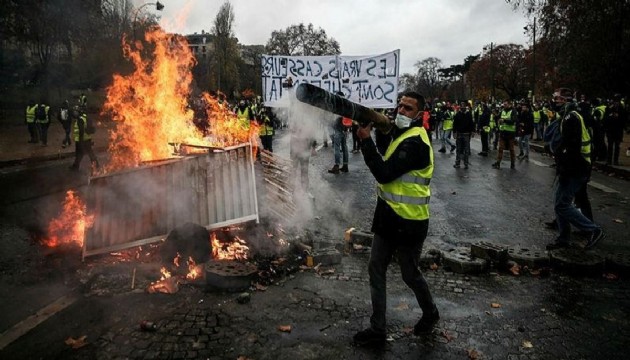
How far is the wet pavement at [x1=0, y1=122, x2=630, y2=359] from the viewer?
374cm

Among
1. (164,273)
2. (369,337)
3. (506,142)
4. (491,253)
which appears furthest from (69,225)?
(506,142)

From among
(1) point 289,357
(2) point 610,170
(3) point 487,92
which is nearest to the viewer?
(1) point 289,357

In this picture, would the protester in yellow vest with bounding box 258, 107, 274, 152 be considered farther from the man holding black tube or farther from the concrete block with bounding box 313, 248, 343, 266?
the man holding black tube

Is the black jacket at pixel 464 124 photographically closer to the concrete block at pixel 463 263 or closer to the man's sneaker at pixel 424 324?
the concrete block at pixel 463 263

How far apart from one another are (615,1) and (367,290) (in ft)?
72.1

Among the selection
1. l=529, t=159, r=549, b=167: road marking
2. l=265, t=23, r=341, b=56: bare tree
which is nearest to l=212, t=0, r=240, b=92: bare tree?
l=265, t=23, r=341, b=56: bare tree

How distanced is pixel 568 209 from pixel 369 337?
4.05m

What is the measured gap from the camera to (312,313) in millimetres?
4375

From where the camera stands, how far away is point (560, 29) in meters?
22.5

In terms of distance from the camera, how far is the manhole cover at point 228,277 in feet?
15.5

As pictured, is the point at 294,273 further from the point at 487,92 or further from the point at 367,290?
the point at 487,92

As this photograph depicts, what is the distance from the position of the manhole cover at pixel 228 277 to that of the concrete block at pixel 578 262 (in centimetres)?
391

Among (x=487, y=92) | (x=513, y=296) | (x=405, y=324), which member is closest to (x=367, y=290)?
(x=405, y=324)

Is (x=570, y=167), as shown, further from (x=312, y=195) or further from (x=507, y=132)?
(x=507, y=132)
